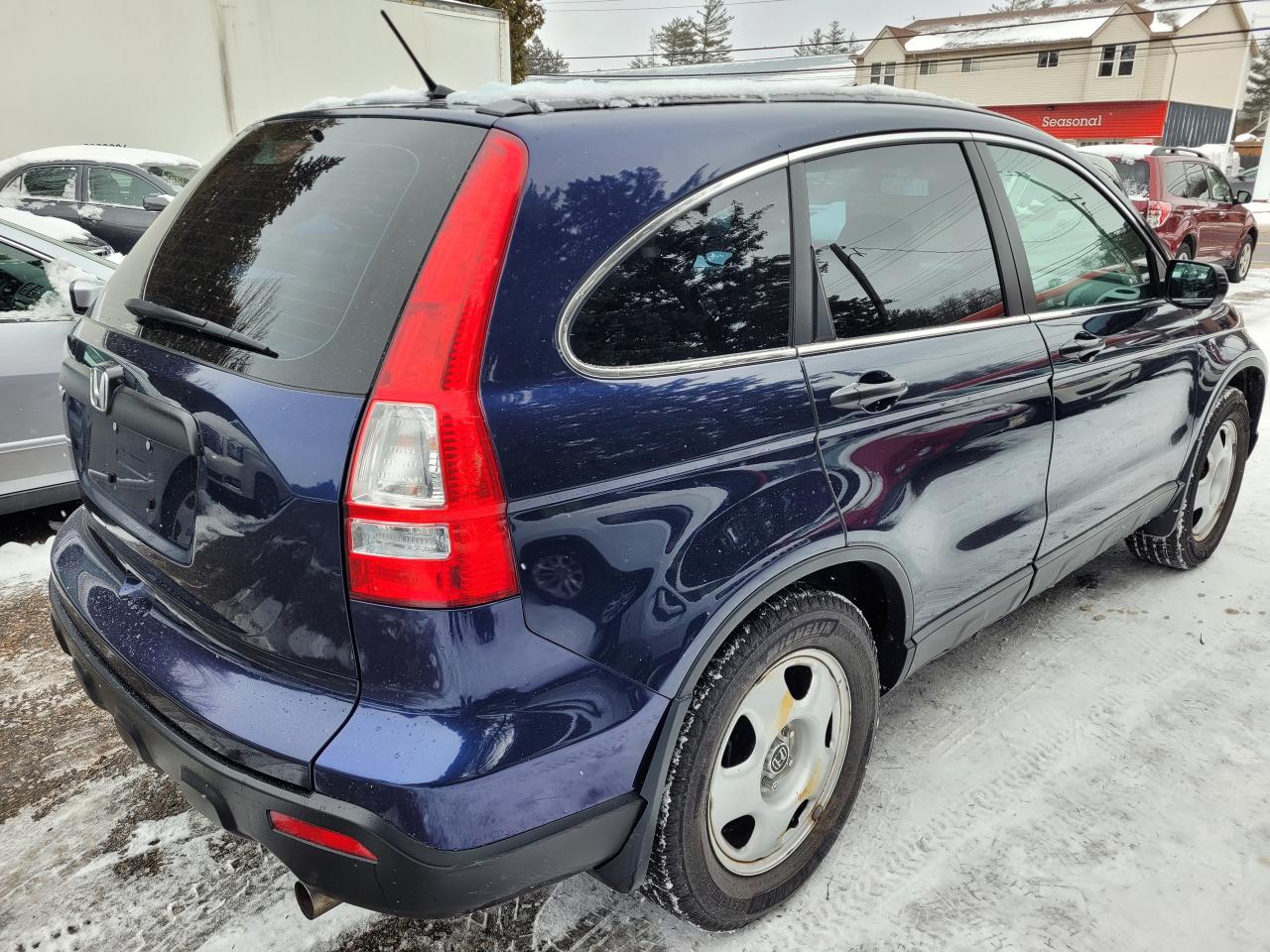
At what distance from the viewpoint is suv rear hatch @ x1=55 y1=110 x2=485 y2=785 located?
1587 mm

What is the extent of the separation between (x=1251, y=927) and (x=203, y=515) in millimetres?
2524

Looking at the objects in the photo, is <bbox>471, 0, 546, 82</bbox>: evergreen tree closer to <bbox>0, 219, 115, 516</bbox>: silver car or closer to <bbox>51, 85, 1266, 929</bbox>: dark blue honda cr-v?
<bbox>0, 219, 115, 516</bbox>: silver car

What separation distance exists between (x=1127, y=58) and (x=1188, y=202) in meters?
37.6

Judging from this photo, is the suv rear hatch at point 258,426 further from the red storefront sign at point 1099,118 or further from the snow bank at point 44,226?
the red storefront sign at point 1099,118

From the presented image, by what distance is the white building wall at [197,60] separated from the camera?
14.3 m

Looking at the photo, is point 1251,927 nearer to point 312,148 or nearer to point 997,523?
point 997,523

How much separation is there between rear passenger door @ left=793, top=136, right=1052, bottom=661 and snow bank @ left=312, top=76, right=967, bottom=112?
0.22 meters

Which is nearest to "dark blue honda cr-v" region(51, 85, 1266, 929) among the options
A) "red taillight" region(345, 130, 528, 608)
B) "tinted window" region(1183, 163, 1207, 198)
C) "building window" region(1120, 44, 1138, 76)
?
"red taillight" region(345, 130, 528, 608)

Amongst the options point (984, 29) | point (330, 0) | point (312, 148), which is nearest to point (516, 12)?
point (330, 0)

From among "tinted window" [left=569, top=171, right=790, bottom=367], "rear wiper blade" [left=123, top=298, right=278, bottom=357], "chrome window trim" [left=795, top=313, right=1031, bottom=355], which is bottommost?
"chrome window trim" [left=795, top=313, right=1031, bottom=355]

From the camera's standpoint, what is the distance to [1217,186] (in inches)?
524

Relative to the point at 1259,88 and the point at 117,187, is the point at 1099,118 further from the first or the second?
the point at 1259,88

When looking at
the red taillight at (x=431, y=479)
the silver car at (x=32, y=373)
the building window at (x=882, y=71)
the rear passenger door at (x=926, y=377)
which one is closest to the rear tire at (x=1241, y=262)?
the rear passenger door at (x=926, y=377)

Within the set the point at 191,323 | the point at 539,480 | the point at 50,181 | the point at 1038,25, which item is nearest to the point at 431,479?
the point at 539,480
